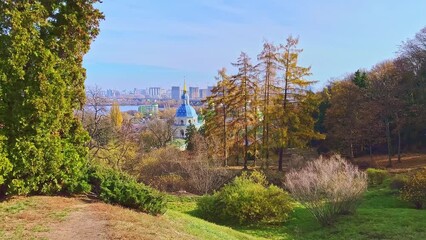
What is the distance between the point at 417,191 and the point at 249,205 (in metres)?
7.80

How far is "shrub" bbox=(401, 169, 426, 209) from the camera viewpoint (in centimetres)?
1686

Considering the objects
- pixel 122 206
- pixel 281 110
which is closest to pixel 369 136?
pixel 281 110

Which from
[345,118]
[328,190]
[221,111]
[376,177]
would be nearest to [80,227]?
[328,190]

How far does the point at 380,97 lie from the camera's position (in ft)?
97.8

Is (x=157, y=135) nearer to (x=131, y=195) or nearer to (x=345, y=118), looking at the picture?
(x=345, y=118)

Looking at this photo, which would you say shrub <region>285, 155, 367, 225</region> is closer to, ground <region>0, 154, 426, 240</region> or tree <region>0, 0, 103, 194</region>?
ground <region>0, 154, 426, 240</region>

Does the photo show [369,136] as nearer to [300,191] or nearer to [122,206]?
[300,191]

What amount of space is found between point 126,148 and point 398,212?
664 inches

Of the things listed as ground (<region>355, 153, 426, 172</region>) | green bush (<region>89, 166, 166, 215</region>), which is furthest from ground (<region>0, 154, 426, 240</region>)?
ground (<region>355, 153, 426, 172</region>)

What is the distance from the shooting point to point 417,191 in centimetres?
1711

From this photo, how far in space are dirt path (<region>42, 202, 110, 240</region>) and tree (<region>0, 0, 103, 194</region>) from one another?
136 centimetres

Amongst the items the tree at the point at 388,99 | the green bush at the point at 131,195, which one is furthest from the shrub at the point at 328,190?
the tree at the point at 388,99

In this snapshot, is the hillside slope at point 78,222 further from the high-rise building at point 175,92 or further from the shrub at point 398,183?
the high-rise building at point 175,92

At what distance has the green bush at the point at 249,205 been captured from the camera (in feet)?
50.1
